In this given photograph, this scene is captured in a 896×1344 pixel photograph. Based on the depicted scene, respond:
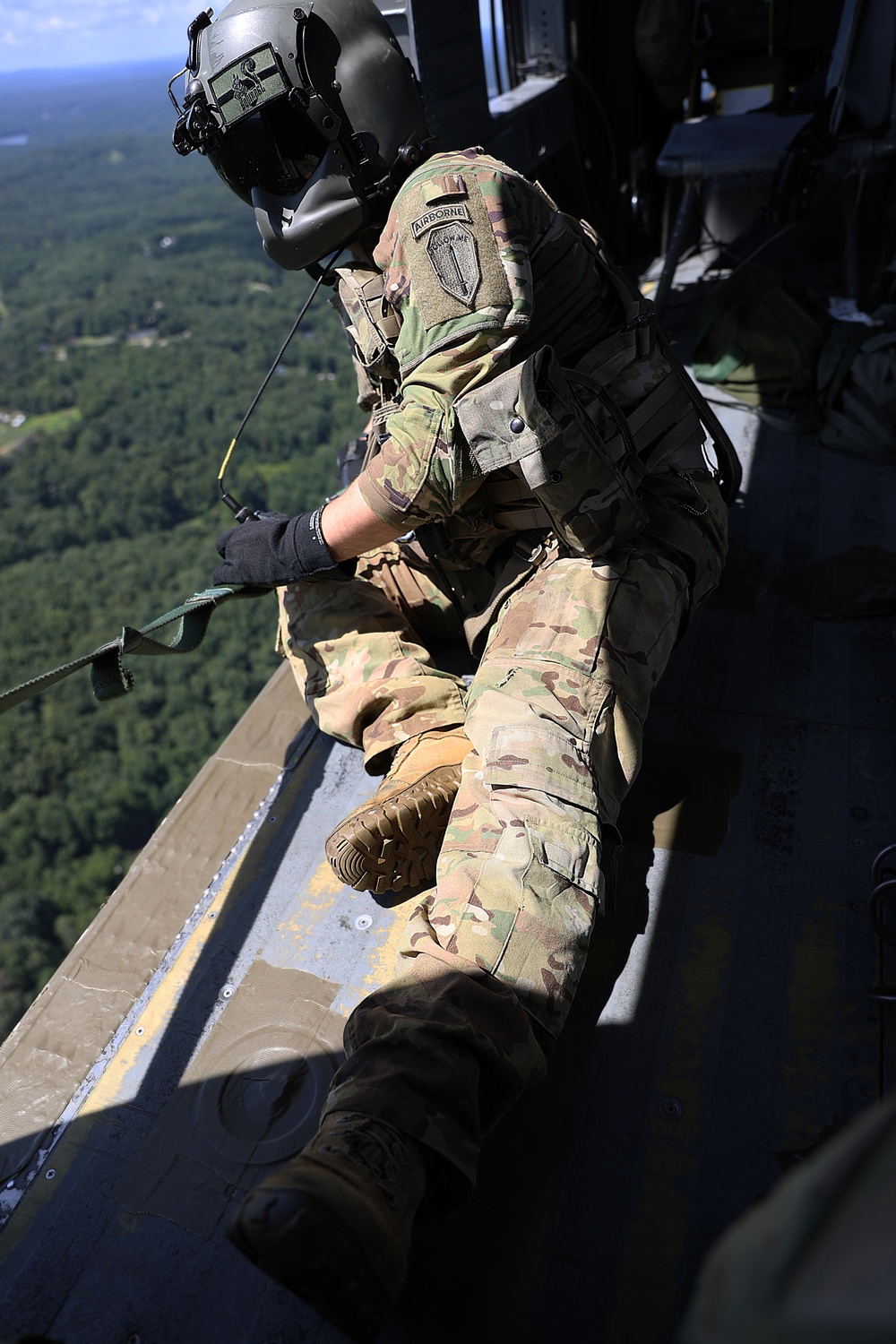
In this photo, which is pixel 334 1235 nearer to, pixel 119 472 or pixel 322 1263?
pixel 322 1263

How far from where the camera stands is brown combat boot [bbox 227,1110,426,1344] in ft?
3.24

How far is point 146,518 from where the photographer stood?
135ft

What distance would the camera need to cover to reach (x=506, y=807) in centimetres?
151

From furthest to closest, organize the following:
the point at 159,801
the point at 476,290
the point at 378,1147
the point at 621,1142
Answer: the point at 159,801 < the point at 476,290 < the point at 621,1142 < the point at 378,1147

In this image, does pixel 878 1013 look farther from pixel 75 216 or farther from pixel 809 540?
pixel 75 216

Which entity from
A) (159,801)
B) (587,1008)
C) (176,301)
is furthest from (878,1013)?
(176,301)

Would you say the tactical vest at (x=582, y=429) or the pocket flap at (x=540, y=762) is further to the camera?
the tactical vest at (x=582, y=429)

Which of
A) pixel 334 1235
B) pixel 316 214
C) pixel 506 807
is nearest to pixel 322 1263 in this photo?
pixel 334 1235

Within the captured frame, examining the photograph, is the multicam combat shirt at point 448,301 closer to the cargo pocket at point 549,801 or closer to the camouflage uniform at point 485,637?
the camouflage uniform at point 485,637

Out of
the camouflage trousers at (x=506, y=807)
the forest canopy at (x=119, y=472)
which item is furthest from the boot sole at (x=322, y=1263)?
the forest canopy at (x=119, y=472)

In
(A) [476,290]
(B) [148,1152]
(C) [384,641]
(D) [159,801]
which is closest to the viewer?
(B) [148,1152]

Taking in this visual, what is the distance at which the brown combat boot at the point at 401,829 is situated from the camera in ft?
5.57

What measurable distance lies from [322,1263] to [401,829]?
0.82m

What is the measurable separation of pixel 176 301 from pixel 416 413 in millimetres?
58962
